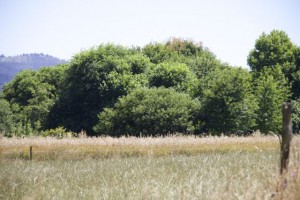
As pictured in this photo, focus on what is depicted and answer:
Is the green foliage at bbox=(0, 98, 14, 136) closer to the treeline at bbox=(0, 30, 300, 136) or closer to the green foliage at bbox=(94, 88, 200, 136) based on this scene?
the treeline at bbox=(0, 30, 300, 136)

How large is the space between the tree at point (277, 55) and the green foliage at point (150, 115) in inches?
631

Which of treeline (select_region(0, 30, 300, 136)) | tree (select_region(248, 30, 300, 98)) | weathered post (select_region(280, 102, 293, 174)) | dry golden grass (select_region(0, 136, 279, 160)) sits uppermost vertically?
tree (select_region(248, 30, 300, 98))

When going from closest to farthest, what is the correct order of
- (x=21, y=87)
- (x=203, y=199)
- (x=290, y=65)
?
1. (x=203, y=199)
2. (x=290, y=65)
3. (x=21, y=87)

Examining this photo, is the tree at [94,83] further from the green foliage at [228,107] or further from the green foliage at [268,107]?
the green foliage at [268,107]

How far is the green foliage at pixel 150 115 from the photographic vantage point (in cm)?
3141

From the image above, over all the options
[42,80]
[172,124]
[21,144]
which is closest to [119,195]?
[21,144]

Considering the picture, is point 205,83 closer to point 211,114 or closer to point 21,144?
point 211,114

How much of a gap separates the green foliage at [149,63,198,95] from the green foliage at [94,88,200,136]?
5.49 metres

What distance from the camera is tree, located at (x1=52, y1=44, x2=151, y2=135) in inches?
1507

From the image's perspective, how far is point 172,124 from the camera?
3130cm

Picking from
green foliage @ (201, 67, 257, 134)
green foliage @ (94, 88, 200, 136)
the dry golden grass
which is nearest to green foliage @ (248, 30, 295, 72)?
green foliage @ (201, 67, 257, 134)

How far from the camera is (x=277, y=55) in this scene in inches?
1790

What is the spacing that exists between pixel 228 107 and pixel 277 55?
16755 millimetres

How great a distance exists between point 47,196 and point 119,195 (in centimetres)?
122
